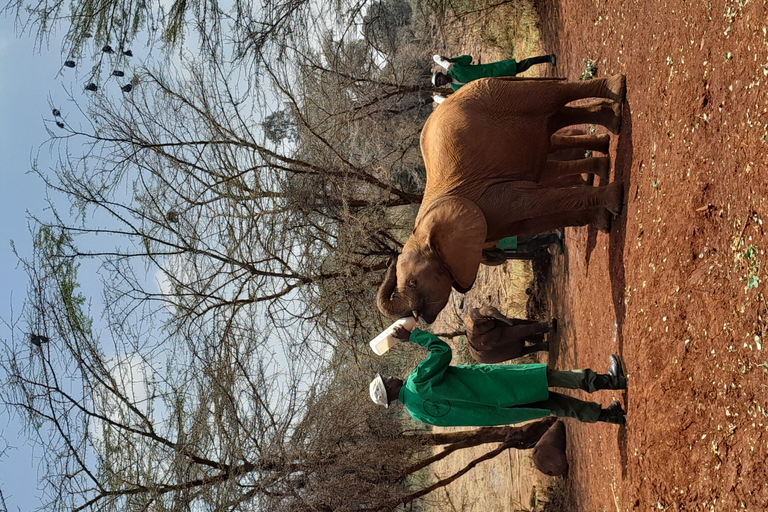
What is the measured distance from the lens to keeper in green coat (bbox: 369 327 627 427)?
18.7 ft

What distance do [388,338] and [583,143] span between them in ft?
9.72

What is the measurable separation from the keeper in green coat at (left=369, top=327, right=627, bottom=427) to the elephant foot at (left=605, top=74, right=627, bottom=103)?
234cm

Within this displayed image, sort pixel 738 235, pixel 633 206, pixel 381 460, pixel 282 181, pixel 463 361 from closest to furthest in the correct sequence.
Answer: pixel 738 235
pixel 633 206
pixel 381 460
pixel 282 181
pixel 463 361

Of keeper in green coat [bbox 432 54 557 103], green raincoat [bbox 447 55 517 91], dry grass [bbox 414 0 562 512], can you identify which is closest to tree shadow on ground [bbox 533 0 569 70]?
dry grass [bbox 414 0 562 512]

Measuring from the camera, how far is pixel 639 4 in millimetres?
5469

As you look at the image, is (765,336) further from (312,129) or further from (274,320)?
(312,129)

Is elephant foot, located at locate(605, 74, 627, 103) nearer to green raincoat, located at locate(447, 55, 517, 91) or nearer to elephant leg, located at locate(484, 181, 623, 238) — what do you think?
elephant leg, located at locate(484, 181, 623, 238)

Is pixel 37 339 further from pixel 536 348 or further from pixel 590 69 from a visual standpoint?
pixel 590 69

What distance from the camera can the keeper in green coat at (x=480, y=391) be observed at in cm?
571

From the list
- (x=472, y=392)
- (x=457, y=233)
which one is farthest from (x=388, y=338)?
(x=457, y=233)

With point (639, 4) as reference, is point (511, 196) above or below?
below

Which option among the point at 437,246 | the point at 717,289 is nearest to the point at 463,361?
the point at 437,246

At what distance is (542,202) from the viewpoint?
5727mm

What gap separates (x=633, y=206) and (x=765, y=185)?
6.94 feet
